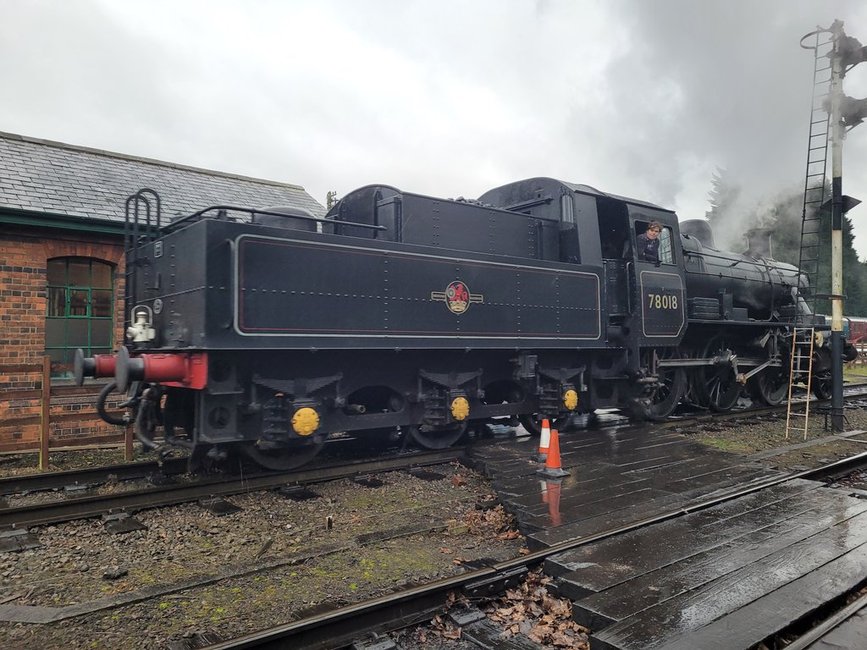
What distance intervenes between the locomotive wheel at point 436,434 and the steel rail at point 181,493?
273mm

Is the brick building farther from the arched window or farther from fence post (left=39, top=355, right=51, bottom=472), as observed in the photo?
fence post (left=39, top=355, right=51, bottom=472)

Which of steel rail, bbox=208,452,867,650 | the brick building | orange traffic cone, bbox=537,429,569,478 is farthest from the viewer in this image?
the brick building

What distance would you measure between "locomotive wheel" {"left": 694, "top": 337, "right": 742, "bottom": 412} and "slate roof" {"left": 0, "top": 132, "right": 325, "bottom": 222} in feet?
26.3

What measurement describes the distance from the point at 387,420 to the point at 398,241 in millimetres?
2048

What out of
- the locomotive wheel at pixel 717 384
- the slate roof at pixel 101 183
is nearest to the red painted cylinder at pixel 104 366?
the slate roof at pixel 101 183

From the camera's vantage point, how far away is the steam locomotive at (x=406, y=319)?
5398mm

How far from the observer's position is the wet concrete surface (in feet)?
9.89

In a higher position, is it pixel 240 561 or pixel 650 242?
pixel 650 242

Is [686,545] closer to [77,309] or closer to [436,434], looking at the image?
[436,434]

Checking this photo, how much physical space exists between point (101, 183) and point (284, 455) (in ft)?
21.3

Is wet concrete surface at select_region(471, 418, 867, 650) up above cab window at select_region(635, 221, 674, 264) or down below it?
below

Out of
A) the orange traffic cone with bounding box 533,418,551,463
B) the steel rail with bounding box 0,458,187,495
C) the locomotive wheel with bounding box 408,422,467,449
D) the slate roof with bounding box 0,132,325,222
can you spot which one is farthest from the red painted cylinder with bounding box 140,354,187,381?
the orange traffic cone with bounding box 533,418,551,463

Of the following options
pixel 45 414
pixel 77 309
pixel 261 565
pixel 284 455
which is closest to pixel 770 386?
pixel 284 455

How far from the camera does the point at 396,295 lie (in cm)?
626
